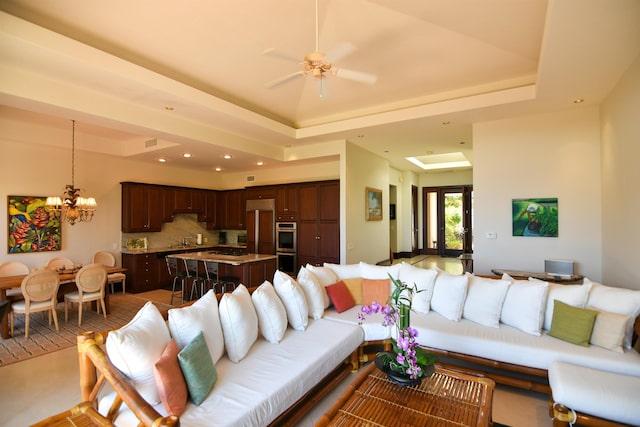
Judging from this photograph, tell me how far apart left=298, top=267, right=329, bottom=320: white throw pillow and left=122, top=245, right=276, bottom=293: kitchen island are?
2.01m

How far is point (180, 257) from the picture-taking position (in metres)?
5.80

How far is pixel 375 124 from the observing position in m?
5.32

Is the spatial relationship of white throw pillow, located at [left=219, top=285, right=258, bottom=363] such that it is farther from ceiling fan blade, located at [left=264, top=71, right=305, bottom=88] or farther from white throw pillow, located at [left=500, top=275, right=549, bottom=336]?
white throw pillow, located at [left=500, top=275, right=549, bottom=336]

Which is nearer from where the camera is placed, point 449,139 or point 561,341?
point 561,341

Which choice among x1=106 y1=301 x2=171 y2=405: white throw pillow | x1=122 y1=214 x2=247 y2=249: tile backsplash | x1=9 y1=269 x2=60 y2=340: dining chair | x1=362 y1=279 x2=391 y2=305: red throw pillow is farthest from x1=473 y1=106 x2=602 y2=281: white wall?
x1=122 y1=214 x2=247 y2=249: tile backsplash

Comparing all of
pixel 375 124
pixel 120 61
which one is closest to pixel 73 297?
pixel 120 61

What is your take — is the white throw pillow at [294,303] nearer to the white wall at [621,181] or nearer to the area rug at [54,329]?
the area rug at [54,329]

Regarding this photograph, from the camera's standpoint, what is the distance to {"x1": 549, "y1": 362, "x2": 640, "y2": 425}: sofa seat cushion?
197 cm

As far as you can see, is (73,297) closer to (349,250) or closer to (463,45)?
(349,250)

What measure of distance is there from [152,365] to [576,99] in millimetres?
5487

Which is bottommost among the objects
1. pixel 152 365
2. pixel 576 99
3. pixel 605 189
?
pixel 152 365

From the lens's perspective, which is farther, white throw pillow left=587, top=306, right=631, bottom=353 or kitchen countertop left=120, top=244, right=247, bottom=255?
kitchen countertop left=120, top=244, right=247, bottom=255

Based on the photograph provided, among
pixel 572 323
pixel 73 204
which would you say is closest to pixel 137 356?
pixel 572 323

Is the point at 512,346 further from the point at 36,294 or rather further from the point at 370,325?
the point at 36,294
